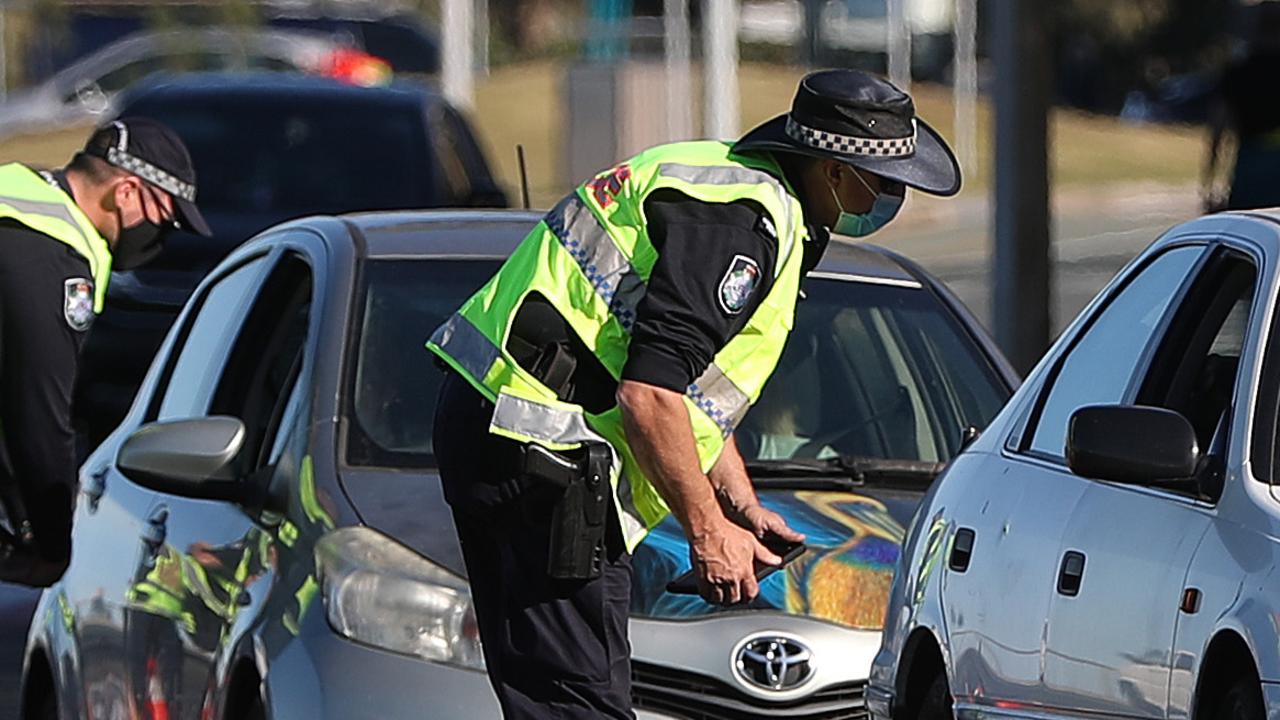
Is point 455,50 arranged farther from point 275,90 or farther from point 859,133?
point 859,133

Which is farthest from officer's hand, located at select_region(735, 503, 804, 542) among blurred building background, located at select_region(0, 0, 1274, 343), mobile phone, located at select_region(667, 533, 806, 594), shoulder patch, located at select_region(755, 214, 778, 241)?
blurred building background, located at select_region(0, 0, 1274, 343)

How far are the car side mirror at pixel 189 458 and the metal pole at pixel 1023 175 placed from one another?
555 centimetres

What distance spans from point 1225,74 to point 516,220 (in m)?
6.73

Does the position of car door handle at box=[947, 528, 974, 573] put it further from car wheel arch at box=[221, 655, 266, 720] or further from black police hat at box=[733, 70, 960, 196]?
car wheel arch at box=[221, 655, 266, 720]

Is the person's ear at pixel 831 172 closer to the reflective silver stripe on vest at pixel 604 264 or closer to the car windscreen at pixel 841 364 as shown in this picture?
the reflective silver stripe on vest at pixel 604 264

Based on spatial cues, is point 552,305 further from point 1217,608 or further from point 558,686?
point 1217,608

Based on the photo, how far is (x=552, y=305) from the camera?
5.18 metres

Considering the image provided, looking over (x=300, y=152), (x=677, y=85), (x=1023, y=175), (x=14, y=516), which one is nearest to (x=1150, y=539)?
(x=14, y=516)

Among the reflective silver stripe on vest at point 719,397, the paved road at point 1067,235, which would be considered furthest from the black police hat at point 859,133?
the paved road at point 1067,235

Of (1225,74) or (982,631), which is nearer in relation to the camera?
(982,631)

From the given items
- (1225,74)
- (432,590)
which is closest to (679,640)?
(432,590)

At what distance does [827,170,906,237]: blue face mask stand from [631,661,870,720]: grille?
36.5 inches

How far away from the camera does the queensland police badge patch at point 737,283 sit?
4.96 m

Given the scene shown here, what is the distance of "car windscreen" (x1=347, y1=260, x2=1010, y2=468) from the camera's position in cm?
676
